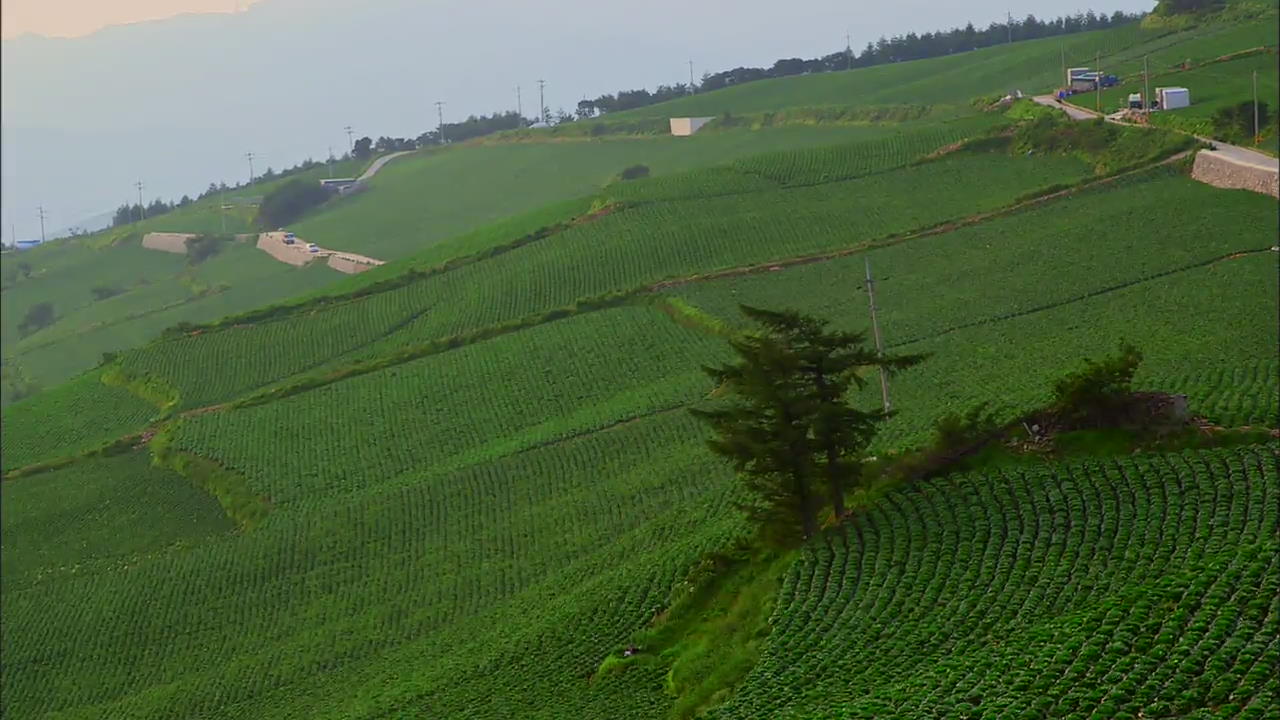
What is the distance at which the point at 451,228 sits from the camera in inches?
4043

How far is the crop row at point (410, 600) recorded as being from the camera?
112 ft

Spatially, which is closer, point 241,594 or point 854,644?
point 854,644

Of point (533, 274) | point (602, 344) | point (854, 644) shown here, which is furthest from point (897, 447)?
point (533, 274)

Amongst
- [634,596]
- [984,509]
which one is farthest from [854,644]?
[634,596]

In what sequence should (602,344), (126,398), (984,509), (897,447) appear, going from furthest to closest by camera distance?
1. (126,398)
2. (602,344)
3. (897,447)
4. (984,509)

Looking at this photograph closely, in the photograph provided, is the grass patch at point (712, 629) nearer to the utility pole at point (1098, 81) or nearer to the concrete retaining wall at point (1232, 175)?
the concrete retaining wall at point (1232, 175)

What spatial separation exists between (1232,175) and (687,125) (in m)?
62.7

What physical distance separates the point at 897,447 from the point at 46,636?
1020 inches

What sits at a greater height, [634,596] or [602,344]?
[602,344]

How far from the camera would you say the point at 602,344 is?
2239 inches

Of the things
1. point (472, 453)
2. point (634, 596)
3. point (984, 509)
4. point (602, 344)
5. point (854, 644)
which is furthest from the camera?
point (602, 344)

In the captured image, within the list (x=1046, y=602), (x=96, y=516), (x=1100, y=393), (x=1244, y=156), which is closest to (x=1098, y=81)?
(x=1244, y=156)

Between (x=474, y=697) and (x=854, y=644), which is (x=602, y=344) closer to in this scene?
(x=474, y=697)

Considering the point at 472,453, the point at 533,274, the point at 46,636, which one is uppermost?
the point at 533,274
